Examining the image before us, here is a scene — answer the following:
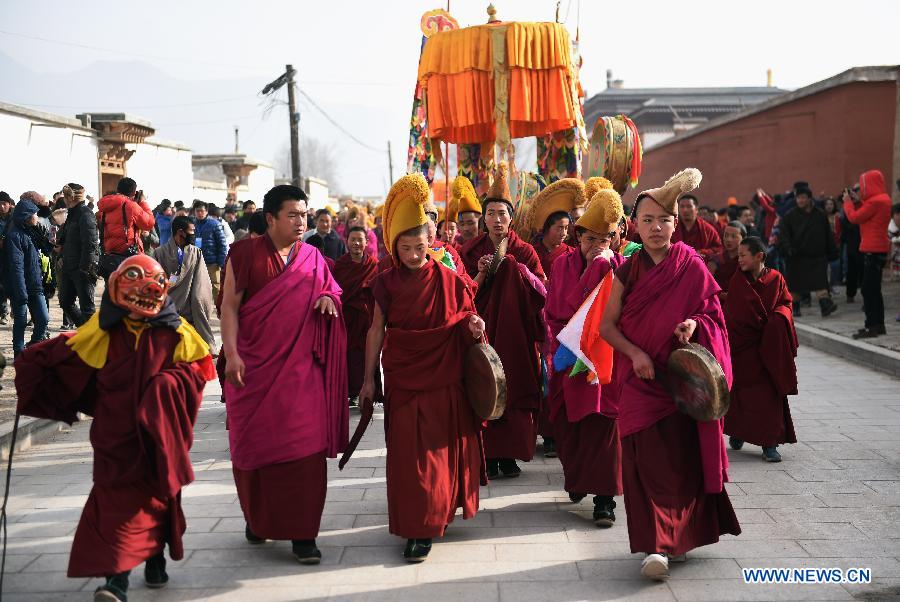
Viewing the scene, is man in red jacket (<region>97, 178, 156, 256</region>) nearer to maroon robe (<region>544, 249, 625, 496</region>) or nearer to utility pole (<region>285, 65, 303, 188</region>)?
maroon robe (<region>544, 249, 625, 496</region>)

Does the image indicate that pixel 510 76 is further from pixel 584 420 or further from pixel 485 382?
pixel 485 382

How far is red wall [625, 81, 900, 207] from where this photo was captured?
16641 mm

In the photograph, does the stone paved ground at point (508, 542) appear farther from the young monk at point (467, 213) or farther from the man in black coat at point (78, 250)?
the man in black coat at point (78, 250)

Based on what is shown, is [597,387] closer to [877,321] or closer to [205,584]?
[205,584]

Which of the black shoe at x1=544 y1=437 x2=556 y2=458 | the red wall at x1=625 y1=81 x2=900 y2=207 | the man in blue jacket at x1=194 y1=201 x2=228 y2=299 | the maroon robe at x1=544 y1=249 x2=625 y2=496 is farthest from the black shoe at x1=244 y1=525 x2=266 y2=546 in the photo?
the red wall at x1=625 y1=81 x2=900 y2=207

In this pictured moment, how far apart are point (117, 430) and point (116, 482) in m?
0.22

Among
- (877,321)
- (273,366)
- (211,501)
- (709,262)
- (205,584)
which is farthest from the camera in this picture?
(877,321)

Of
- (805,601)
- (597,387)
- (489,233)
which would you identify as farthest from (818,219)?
(805,601)

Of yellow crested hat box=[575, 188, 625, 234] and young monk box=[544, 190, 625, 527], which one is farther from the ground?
yellow crested hat box=[575, 188, 625, 234]

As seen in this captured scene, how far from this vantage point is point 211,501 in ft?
18.1

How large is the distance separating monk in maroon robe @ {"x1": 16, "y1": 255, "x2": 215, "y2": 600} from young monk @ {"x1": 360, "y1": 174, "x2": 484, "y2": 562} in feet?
3.45

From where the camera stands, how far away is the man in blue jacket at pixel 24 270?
31.0ft

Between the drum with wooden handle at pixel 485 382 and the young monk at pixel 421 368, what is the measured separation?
0.20ft

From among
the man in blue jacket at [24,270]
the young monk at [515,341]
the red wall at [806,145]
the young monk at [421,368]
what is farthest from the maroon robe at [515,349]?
the red wall at [806,145]
